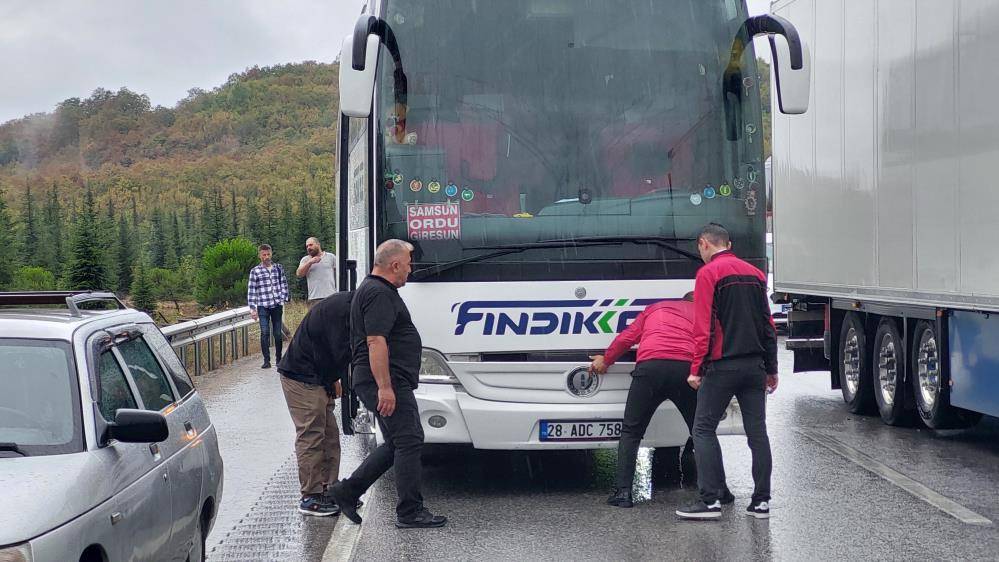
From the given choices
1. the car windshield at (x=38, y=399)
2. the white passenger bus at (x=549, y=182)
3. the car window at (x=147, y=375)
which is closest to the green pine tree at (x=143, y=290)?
the white passenger bus at (x=549, y=182)

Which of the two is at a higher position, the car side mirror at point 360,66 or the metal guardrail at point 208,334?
the car side mirror at point 360,66

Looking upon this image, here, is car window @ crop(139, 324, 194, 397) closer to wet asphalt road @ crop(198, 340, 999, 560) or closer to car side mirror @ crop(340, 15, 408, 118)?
wet asphalt road @ crop(198, 340, 999, 560)

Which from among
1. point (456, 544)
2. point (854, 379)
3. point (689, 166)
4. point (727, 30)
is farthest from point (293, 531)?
point (854, 379)

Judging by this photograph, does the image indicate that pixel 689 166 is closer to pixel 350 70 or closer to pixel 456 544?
pixel 350 70

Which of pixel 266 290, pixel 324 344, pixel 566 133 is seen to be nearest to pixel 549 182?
pixel 566 133

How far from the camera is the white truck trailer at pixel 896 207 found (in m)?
9.61

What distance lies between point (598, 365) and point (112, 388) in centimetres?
391

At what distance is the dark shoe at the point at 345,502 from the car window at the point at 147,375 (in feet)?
6.58

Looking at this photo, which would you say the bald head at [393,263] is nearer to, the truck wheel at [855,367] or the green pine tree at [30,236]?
the truck wheel at [855,367]

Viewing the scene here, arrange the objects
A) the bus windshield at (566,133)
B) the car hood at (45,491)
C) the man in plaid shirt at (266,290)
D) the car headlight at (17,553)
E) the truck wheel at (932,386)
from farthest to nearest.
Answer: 1. the man in plaid shirt at (266,290)
2. the truck wheel at (932,386)
3. the bus windshield at (566,133)
4. the car hood at (45,491)
5. the car headlight at (17,553)

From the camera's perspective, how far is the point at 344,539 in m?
7.42

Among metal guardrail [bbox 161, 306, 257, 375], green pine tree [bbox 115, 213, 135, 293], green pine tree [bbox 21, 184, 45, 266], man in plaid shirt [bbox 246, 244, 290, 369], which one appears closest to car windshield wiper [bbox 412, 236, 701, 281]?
metal guardrail [bbox 161, 306, 257, 375]

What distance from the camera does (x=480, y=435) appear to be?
844 centimetres

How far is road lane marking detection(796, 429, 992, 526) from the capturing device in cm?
786
